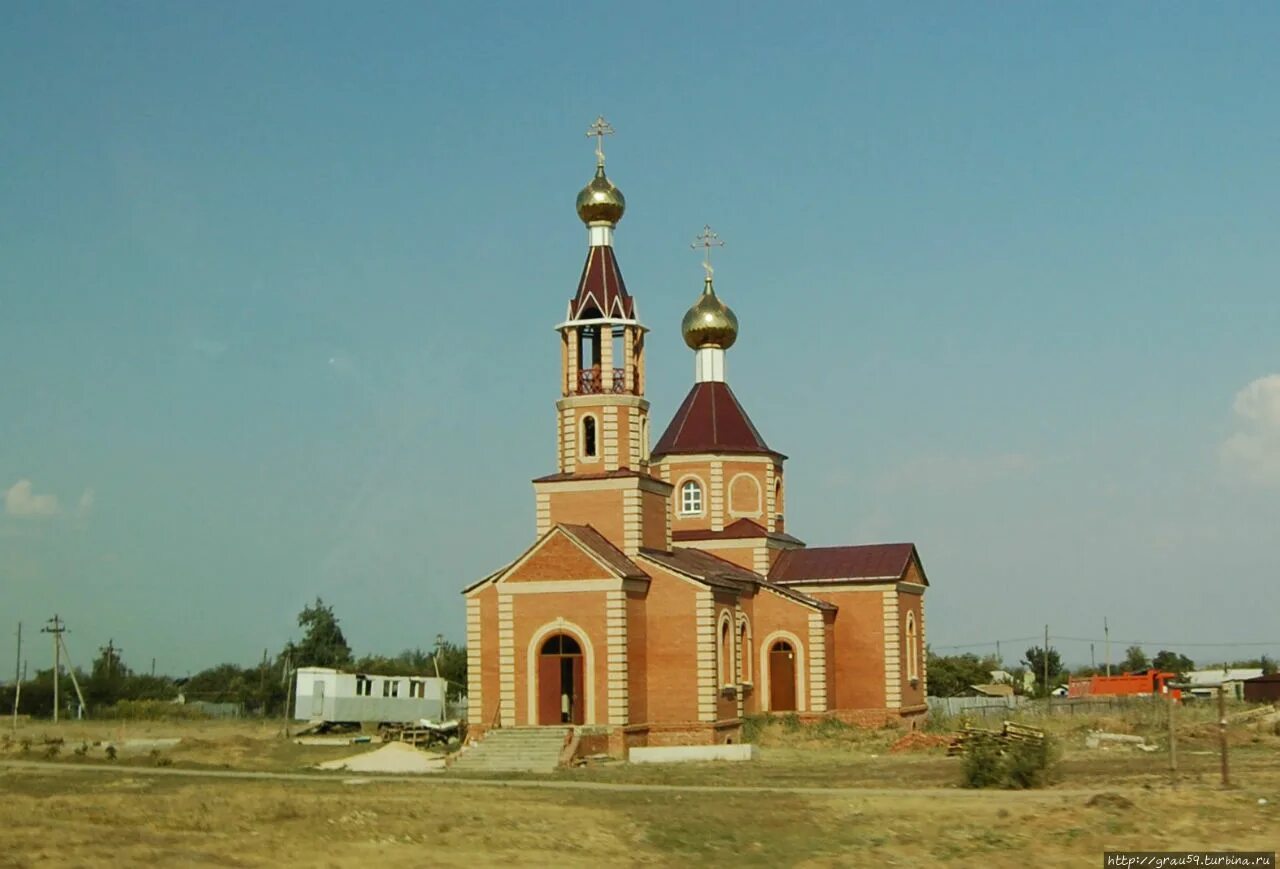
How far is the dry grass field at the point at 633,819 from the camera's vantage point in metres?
21.5

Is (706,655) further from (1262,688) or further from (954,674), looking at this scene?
(954,674)

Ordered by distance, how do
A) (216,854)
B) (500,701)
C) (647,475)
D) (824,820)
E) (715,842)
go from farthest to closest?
(647,475) → (500,701) → (824,820) → (715,842) → (216,854)

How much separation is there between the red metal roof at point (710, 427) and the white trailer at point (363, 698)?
515 inches

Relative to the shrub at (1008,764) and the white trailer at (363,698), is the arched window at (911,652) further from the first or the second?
the shrub at (1008,764)

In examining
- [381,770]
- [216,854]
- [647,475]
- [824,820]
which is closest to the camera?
[216,854]

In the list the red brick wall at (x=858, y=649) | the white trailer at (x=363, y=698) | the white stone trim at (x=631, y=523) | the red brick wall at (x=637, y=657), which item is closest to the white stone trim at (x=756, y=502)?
the red brick wall at (x=858, y=649)

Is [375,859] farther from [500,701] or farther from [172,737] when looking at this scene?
[172,737]

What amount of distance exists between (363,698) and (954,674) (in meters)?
42.6

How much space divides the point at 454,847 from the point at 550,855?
4.32ft

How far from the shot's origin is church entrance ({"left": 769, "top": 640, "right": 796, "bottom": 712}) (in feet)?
158

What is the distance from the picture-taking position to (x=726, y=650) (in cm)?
4338

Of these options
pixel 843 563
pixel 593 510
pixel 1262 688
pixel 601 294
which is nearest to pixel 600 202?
pixel 601 294

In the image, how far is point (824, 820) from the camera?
2456cm


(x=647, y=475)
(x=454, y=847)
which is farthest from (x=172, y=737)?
(x=454, y=847)
